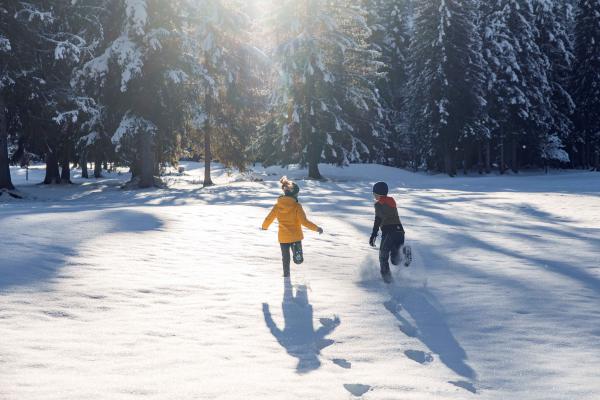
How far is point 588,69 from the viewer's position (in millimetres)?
47000

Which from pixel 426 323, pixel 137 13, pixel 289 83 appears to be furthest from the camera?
pixel 289 83

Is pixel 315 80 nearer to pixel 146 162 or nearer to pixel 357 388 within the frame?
pixel 146 162

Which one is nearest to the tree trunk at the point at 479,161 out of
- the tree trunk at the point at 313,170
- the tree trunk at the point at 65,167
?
the tree trunk at the point at 313,170

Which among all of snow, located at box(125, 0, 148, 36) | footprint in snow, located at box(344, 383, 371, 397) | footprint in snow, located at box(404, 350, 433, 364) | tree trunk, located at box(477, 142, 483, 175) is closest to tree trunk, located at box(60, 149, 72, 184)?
snow, located at box(125, 0, 148, 36)

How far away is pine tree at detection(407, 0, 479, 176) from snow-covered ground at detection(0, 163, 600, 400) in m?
28.4

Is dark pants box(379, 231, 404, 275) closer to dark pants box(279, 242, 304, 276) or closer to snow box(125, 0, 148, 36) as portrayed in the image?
dark pants box(279, 242, 304, 276)

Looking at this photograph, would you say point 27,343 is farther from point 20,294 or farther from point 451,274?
point 451,274

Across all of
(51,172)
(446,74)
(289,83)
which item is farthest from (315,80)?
(51,172)

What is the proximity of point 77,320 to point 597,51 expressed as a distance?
165ft

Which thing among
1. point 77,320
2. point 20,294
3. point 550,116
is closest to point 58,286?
point 20,294

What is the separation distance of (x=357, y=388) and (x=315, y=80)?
31000 mm

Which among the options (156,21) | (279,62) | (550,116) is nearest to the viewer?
(156,21)

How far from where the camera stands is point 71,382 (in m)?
4.12

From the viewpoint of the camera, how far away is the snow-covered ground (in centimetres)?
429
